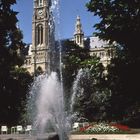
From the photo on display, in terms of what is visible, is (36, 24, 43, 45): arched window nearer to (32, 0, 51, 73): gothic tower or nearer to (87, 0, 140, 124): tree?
(32, 0, 51, 73): gothic tower

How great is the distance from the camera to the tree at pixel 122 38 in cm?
2562

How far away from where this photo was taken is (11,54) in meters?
25.5

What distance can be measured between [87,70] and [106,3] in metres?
26.9

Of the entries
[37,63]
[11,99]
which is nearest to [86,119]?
[11,99]

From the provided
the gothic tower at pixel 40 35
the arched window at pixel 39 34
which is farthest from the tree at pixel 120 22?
the arched window at pixel 39 34

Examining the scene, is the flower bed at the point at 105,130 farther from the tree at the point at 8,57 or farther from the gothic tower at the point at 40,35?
the gothic tower at the point at 40,35

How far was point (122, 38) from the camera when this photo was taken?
2606 centimetres

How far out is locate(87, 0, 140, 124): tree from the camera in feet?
84.1

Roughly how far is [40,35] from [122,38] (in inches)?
3786

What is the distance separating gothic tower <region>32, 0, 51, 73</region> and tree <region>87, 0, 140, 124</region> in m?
88.1

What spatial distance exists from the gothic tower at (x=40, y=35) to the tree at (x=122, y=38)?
88.1 metres

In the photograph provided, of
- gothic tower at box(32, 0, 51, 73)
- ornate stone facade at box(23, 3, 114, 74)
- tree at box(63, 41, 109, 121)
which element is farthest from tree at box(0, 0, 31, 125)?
ornate stone facade at box(23, 3, 114, 74)

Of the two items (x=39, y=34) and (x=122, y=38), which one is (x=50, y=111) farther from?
(x=39, y=34)

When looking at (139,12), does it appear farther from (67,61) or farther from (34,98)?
(67,61)
